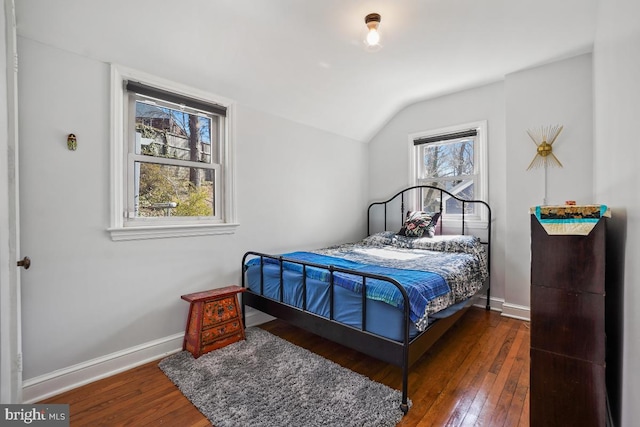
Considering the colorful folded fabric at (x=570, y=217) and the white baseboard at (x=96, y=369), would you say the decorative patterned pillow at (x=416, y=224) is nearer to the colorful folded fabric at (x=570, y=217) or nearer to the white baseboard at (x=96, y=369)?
the colorful folded fabric at (x=570, y=217)

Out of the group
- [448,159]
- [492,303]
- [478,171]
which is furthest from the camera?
[448,159]

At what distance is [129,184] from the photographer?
214 centimetres

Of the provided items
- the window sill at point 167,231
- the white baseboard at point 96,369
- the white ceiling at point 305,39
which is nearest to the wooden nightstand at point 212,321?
the white baseboard at point 96,369

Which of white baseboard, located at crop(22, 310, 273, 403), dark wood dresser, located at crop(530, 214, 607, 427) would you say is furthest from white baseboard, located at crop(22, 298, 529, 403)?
dark wood dresser, located at crop(530, 214, 607, 427)

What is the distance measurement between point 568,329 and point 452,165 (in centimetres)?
Result: 264

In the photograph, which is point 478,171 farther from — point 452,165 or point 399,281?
point 399,281

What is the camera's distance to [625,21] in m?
1.21

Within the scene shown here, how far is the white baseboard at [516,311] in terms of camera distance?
2887 millimetres

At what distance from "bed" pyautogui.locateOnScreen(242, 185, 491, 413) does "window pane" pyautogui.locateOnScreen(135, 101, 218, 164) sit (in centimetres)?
103

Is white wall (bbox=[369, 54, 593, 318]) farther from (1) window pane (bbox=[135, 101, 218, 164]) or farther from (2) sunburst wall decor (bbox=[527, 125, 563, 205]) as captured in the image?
(1) window pane (bbox=[135, 101, 218, 164])

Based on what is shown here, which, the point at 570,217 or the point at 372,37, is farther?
the point at 372,37

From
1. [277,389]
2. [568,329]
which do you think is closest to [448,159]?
[568,329]

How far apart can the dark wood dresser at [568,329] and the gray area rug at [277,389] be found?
711mm

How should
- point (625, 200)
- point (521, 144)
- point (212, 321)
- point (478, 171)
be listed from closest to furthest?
point (625, 200), point (212, 321), point (521, 144), point (478, 171)
